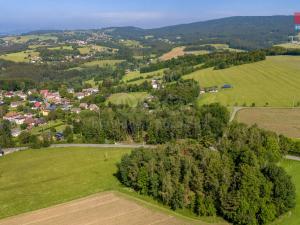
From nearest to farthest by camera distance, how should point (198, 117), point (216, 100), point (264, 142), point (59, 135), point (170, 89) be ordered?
1. point (264, 142)
2. point (198, 117)
3. point (59, 135)
4. point (216, 100)
5. point (170, 89)

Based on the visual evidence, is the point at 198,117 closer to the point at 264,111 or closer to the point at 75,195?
the point at 264,111

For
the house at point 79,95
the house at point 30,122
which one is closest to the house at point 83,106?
the house at point 30,122

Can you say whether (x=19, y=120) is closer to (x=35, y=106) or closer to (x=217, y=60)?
(x=35, y=106)

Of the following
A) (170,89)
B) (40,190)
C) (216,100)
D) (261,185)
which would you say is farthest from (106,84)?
(261,185)

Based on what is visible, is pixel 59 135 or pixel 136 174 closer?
pixel 136 174

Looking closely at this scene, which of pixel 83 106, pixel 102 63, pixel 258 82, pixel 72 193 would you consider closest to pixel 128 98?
pixel 83 106

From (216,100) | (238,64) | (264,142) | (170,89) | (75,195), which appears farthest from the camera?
(238,64)

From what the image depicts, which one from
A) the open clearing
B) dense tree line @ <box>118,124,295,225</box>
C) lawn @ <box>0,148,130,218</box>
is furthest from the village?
dense tree line @ <box>118,124,295,225</box>
